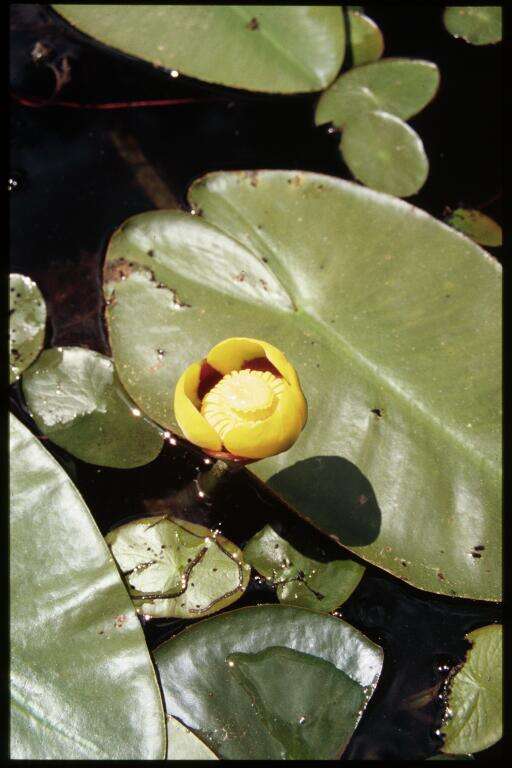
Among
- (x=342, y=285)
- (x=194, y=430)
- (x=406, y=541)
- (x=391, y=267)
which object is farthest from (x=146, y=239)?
(x=406, y=541)

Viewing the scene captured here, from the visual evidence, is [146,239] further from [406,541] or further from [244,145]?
[406,541]

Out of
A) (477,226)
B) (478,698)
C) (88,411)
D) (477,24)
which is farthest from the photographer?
(477,24)

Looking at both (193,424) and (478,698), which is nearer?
(193,424)

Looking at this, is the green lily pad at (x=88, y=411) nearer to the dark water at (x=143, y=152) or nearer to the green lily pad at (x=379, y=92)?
the dark water at (x=143, y=152)

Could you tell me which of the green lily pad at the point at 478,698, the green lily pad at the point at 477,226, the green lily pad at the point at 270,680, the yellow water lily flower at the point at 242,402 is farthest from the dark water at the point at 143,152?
the green lily pad at the point at 478,698

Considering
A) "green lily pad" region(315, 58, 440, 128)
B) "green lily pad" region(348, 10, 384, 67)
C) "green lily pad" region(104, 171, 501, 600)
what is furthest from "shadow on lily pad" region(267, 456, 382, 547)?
"green lily pad" region(348, 10, 384, 67)

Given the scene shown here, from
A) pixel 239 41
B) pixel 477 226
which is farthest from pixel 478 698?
pixel 239 41

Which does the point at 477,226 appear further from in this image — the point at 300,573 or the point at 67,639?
the point at 67,639
